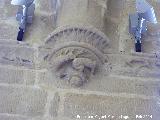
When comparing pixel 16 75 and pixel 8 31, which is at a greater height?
pixel 8 31

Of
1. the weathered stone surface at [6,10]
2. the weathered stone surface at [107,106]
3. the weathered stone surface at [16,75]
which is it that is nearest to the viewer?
the weathered stone surface at [107,106]

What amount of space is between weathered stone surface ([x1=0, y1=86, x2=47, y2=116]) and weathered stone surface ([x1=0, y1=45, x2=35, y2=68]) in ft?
0.55

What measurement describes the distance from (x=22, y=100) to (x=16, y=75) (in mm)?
172

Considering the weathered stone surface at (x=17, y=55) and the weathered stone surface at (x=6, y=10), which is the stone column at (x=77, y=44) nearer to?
the weathered stone surface at (x=17, y=55)

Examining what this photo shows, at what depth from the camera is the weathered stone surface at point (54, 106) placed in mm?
2338

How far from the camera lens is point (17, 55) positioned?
2529 mm

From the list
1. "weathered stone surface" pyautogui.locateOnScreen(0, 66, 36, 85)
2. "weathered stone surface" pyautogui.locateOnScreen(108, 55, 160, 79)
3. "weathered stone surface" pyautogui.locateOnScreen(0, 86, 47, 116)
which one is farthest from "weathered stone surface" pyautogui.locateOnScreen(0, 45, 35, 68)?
"weathered stone surface" pyautogui.locateOnScreen(108, 55, 160, 79)

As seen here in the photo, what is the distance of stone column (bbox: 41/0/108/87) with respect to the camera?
241cm

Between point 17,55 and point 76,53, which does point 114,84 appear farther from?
point 17,55

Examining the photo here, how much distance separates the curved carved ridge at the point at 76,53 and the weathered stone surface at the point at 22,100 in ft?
Answer: 0.59

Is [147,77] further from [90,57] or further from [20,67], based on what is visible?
[20,67]

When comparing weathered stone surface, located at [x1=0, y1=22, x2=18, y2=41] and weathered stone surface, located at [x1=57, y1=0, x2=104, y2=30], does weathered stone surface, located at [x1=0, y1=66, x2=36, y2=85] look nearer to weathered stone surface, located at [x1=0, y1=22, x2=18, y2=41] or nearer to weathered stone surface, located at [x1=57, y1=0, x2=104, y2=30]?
weathered stone surface, located at [x1=0, y1=22, x2=18, y2=41]

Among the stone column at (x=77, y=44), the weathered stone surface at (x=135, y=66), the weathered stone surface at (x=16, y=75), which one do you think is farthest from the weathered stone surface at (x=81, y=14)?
the weathered stone surface at (x=16, y=75)

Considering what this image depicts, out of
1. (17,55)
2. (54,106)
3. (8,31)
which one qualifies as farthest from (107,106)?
(8,31)
